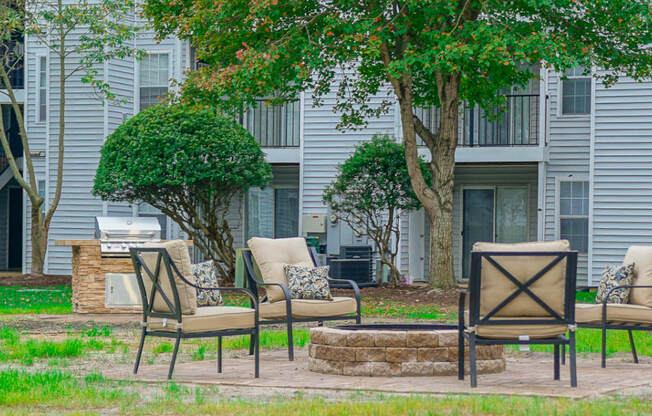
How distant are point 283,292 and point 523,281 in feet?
8.87

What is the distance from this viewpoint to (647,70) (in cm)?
1781

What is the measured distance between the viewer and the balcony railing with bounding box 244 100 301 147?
23672mm

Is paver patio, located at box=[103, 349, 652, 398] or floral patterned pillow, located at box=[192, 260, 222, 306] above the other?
floral patterned pillow, located at box=[192, 260, 222, 306]

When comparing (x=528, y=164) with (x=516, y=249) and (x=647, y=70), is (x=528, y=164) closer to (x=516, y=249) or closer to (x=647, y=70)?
(x=647, y=70)

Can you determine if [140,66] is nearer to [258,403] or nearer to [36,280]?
[36,280]

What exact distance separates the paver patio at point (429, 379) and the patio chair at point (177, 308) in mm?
233

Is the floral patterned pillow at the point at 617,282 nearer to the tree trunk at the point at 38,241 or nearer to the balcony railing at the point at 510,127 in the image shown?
the balcony railing at the point at 510,127

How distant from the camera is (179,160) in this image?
62.6 feet

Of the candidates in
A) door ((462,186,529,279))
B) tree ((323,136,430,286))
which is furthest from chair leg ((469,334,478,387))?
door ((462,186,529,279))

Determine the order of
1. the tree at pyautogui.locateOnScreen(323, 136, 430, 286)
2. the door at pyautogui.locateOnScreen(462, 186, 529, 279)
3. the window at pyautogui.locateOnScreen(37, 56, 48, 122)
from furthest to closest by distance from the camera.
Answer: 1. the window at pyautogui.locateOnScreen(37, 56, 48, 122)
2. the door at pyautogui.locateOnScreen(462, 186, 529, 279)
3. the tree at pyautogui.locateOnScreen(323, 136, 430, 286)

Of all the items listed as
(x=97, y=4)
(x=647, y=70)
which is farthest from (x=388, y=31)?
(x=97, y=4)

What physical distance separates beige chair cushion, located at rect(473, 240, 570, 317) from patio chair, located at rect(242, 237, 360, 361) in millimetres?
2328

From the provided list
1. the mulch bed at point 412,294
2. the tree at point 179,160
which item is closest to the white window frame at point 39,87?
the tree at point 179,160

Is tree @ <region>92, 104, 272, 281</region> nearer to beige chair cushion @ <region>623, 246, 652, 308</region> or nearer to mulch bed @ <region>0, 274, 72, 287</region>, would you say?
mulch bed @ <region>0, 274, 72, 287</region>
